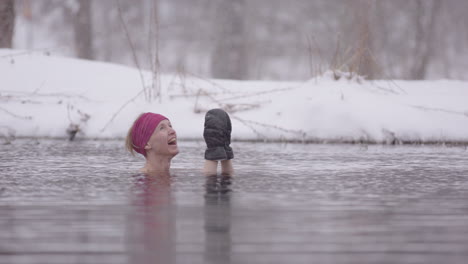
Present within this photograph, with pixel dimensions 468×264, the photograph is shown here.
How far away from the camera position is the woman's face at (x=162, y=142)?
679cm

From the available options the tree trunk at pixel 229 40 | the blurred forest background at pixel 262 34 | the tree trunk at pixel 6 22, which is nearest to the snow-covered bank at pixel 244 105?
the blurred forest background at pixel 262 34

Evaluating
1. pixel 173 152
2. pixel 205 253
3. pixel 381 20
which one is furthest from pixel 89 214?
pixel 381 20

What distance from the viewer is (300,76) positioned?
1554 inches

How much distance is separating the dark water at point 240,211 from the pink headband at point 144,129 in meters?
0.28

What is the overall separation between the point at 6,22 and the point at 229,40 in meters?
6.47

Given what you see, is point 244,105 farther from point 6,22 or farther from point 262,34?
point 262,34

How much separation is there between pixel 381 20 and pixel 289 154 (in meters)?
16.6

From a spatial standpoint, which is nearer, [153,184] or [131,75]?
[153,184]

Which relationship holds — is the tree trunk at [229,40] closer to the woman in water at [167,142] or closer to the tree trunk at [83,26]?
the tree trunk at [83,26]

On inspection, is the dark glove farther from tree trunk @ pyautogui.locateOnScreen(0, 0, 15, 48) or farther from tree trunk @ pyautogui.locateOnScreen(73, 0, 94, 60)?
tree trunk @ pyautogui.locateOnScreen(73, 0, 94, 60)

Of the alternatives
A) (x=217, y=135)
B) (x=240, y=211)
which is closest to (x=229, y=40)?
(x=217, y=135)

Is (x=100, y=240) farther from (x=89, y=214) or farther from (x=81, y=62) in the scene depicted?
(x=81, y=62)

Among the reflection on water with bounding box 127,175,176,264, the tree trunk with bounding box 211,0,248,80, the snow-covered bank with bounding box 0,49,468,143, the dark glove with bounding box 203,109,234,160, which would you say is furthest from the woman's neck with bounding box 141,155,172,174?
the tree trunk with bounding box 211,0,248,80

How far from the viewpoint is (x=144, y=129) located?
6.91 m
